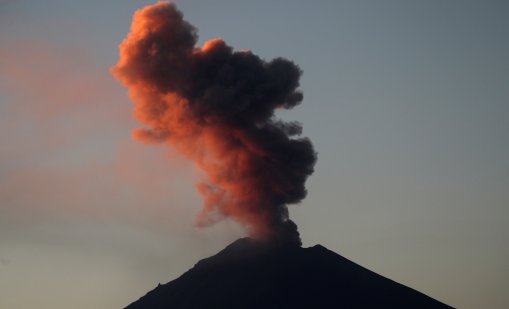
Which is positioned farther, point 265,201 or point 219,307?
point 265,201

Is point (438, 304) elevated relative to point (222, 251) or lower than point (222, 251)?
lower

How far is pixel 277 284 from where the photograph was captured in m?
116

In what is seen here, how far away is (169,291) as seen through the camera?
389 ft

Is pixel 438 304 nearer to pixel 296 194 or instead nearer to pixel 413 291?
pixel 413 291

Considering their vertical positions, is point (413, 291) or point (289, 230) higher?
point (289, 230)

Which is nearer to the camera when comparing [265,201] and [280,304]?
[280,304]

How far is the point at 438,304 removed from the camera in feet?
381

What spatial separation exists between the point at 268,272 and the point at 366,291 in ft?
33.4

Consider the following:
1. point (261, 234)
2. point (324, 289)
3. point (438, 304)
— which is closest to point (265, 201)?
point (261, 234)

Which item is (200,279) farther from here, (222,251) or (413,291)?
(413,291)

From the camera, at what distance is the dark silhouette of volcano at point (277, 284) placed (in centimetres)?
11269

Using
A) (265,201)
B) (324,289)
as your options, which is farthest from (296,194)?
(324,289)

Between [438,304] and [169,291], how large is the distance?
27148 millimetres

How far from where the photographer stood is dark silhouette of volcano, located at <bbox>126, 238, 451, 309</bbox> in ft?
370
